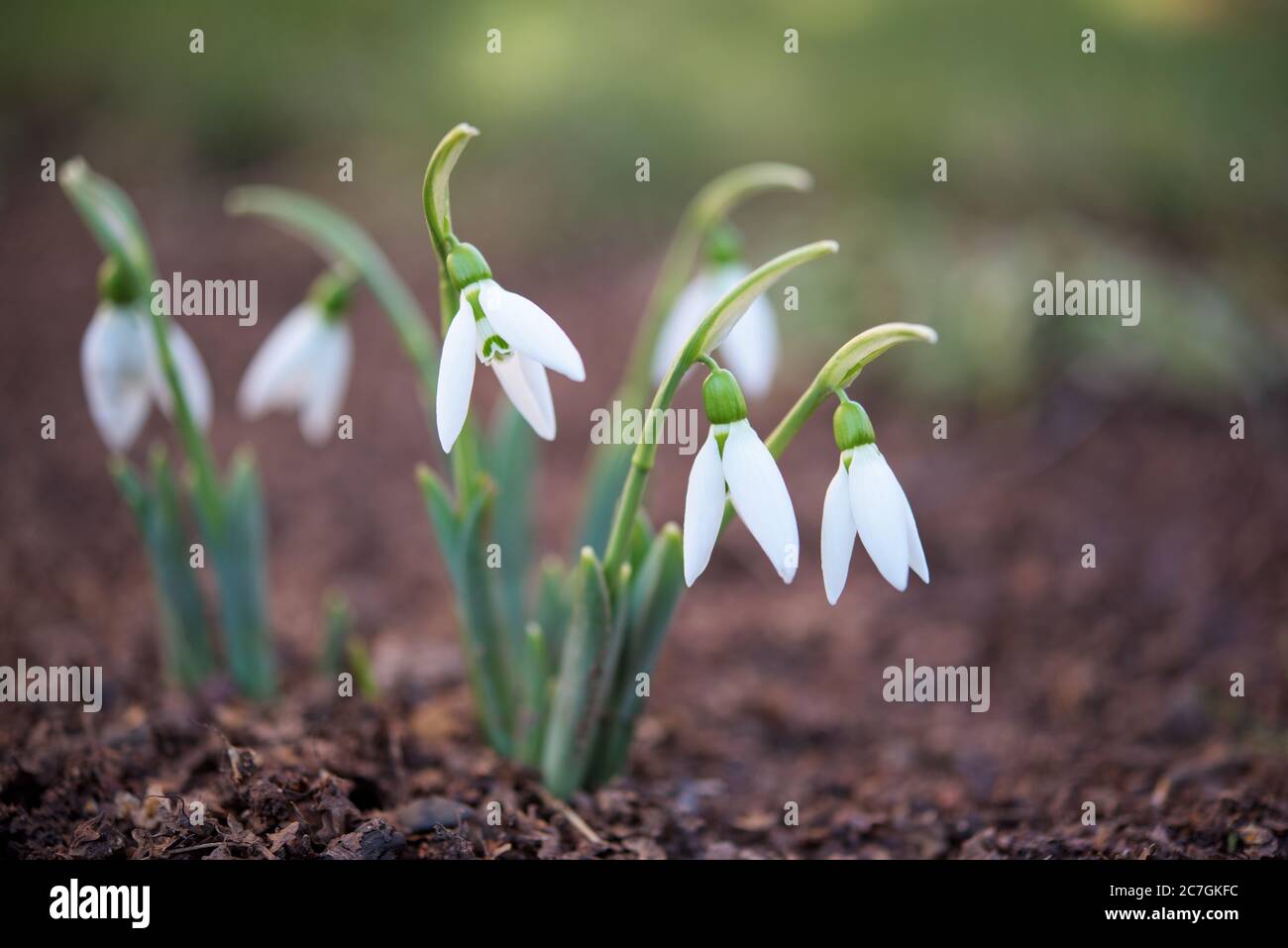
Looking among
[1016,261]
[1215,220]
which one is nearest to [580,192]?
[1016,261]

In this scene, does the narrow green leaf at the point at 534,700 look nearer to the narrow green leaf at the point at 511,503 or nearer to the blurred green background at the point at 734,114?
the narrow green leaf at the point at 511,503

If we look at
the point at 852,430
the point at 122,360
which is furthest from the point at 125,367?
the point at 852,430

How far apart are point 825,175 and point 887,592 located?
2.21 meters

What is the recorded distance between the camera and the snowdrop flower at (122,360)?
1.33 m

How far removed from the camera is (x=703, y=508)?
0.99m

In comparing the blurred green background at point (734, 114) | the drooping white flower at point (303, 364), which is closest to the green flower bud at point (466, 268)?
the drooping white flower at point (303, 364)

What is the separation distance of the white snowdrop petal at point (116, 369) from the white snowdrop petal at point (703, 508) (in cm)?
82

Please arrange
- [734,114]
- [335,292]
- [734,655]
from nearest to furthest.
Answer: [335,292], [734,655], [734,114]

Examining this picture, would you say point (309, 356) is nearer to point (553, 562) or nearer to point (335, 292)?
point (335, 292)

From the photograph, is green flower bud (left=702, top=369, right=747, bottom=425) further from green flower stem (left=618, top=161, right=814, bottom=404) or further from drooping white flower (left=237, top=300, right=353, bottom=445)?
drooping white flower (left=237, top=300, right=353, bottom=445)

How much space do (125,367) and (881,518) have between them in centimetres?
101

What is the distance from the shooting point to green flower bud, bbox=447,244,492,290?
100 cm

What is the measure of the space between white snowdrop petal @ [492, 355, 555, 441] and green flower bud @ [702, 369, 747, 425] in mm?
171

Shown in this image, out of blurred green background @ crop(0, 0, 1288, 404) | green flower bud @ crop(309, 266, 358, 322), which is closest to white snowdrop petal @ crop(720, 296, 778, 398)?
green flower bud @ crop(309, 266, 358, 322)
